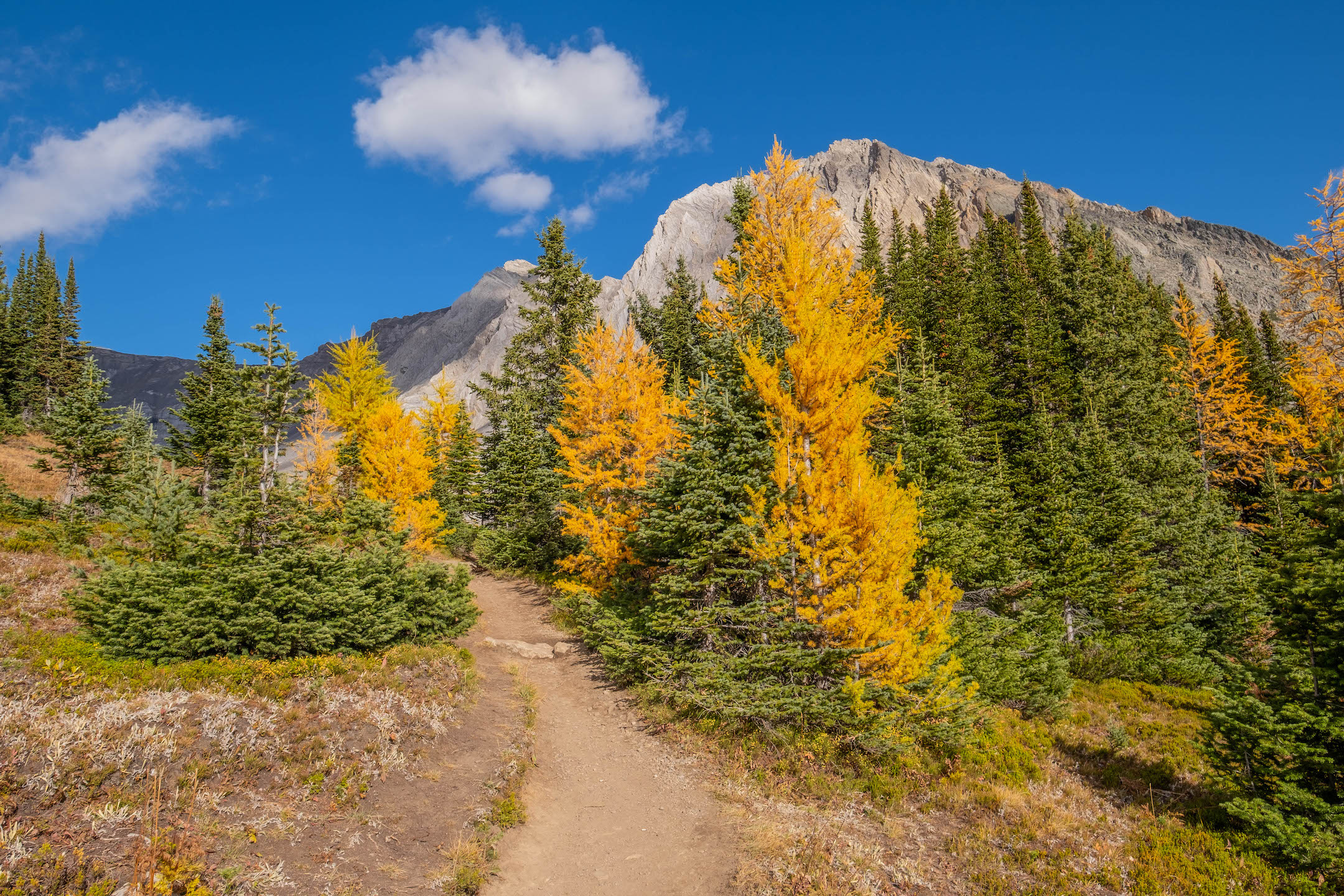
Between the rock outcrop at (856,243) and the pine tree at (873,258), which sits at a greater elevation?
the rock outcrop at (856,243)

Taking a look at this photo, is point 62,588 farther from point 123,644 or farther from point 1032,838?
point 1032,838

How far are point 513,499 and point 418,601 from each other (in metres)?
17.3

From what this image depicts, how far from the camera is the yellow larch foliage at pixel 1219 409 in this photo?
35438 millimetres

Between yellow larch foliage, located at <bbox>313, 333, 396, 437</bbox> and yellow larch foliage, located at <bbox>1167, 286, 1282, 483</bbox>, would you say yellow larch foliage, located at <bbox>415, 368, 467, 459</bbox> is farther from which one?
yellow larch foliage, located at <bbox>1167, 286, 1282, 483</bbox>

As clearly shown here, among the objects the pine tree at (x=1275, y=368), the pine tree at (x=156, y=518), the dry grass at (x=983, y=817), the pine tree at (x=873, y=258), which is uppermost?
the pine tree at (x=873, y=258)

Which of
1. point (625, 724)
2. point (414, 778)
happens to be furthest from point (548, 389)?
Result: point (414, 778)

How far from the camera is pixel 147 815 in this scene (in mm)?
7434

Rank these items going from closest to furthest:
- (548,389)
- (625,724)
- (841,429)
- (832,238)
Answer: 1. (841,429)
2. (625,724)
3. (832,238)
4. (548,389)

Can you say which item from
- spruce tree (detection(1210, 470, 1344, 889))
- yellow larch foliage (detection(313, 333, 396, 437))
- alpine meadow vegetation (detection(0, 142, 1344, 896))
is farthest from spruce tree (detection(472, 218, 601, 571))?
spruce tree (detection(1210, 470, 1344, 889))

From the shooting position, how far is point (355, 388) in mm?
33969

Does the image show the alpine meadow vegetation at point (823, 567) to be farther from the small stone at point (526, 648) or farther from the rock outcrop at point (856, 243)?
the rock outcrop at point (856, 243)

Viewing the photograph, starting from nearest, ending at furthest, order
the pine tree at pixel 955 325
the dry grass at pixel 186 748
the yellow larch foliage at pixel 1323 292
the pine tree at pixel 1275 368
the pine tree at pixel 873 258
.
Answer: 1. the dry grass at pixel 186 748
2. the yellow larch foliage at pixel 1323 292
3. the pine tree at pixel 955 325
4. the pine tree at pixel 1275 368
5. the pine tree at pixel 873 258

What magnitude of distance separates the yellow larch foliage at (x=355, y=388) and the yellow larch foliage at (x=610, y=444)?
15.7 metres

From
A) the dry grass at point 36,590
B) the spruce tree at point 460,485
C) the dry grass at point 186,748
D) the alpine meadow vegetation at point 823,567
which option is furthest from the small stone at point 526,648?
the spruce tree at point 460,485
